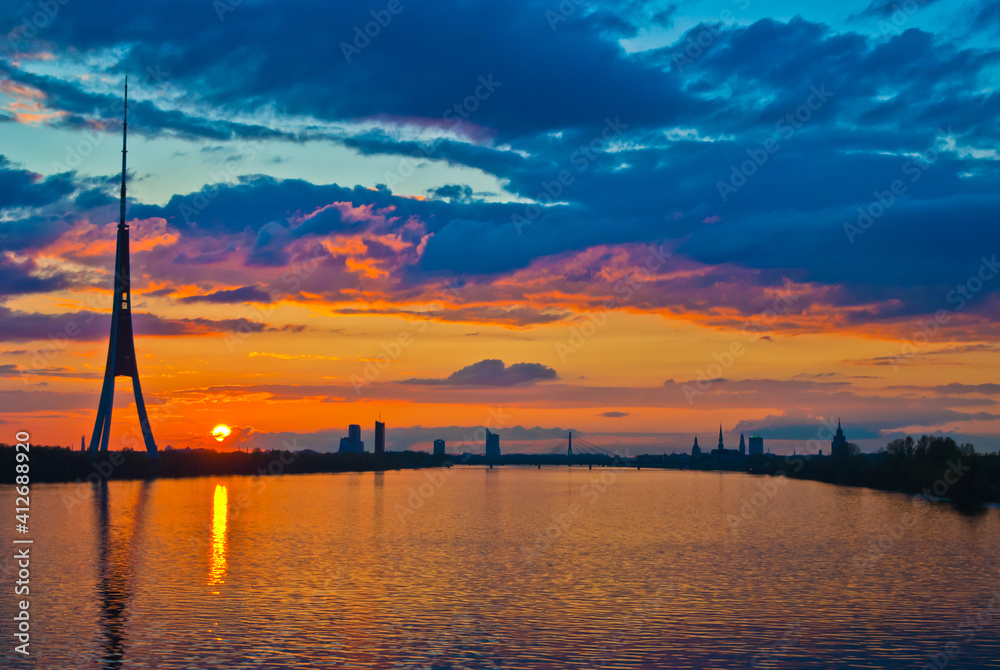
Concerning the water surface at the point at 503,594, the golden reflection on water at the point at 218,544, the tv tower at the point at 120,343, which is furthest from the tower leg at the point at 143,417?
the water surface at the point at 503,594

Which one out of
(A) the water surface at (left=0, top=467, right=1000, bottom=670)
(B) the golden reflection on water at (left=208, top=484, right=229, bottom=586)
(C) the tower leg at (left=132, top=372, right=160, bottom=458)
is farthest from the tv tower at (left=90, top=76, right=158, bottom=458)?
(A) the water surface at (left=0, top=467, right=1000, bottom=670)

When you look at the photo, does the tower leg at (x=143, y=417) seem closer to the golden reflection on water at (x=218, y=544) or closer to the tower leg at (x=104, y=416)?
the tower leg at (x=104, y=416)

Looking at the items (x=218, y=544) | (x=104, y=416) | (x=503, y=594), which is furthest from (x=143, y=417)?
(x=503, y=594)

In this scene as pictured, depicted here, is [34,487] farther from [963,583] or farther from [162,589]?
[963,583]

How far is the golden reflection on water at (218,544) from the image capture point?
178 ft

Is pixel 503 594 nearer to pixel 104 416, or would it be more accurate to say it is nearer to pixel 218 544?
pixel 218 544

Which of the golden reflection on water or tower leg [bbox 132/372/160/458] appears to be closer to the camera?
the golden reflection on water

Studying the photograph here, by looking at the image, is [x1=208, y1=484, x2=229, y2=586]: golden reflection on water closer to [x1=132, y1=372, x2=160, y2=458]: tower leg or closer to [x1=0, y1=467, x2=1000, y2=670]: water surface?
[x1=0, y1=467, x2=1000, y2=670]: water surface

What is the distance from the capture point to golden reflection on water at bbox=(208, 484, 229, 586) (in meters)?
54.1

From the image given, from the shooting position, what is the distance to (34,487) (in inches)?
6004

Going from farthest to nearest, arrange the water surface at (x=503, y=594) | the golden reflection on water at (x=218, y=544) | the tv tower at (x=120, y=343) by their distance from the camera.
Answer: the tv tower at (x=120, y=343) → the golden reflection on water at (x=218, y=544) → the water surface at (x=503, y=594)

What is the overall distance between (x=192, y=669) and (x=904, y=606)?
3392 centimetres

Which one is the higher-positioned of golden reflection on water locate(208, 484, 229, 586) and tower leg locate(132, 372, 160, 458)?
tower leg locate(132, 372, 160, 458)

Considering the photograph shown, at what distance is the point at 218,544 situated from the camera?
2800 inches
